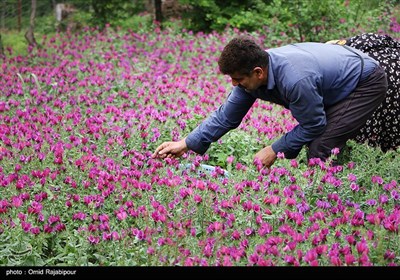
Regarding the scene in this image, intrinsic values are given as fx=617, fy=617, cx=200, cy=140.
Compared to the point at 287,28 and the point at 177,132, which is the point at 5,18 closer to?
the point at 287,28

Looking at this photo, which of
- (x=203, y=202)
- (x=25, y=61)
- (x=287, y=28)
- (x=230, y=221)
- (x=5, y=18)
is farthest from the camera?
(x=5, y=18)

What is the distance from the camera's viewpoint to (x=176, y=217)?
3.50m

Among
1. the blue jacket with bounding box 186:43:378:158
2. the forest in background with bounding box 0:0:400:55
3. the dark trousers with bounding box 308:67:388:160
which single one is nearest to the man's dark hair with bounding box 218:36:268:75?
the blue jacket with bounding box 186:43:378:158

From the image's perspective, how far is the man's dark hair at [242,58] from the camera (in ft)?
12.8

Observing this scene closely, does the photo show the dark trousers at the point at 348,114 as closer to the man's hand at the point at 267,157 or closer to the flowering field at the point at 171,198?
the flowering field at the point at 171,198

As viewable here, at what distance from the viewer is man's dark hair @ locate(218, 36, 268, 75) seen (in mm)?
3889

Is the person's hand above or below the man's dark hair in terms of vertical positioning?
below

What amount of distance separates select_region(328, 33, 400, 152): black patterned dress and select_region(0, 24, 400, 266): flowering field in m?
0.20

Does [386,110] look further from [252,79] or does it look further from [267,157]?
[252,79]

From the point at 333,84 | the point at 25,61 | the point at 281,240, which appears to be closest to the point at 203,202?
the point at 281,240

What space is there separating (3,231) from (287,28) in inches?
291

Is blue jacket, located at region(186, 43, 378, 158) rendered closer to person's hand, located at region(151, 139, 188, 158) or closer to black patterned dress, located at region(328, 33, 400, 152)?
person's hand, located at region(151, 139, 188, 158)

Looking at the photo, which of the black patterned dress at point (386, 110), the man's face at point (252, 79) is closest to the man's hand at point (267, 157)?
the man's face at point (252, 79)

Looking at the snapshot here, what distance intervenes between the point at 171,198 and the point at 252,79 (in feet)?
3.08
